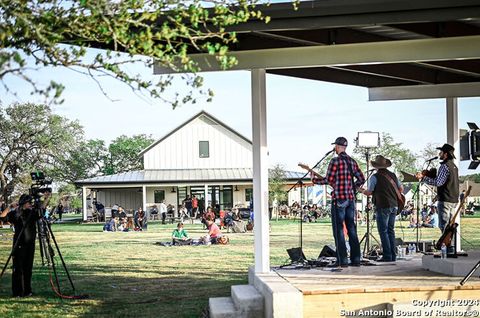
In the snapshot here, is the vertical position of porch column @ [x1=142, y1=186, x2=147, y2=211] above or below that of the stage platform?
above

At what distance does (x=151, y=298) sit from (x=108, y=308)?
989 millimetres

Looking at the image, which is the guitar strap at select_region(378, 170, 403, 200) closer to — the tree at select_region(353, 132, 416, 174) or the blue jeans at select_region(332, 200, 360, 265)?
the blue jeans at select_region(332, 200, 360, 265)

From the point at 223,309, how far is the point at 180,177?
113ft

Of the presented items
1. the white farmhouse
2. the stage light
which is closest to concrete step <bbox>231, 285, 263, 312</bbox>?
the stage light

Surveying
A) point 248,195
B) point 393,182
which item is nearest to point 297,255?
point 393,182

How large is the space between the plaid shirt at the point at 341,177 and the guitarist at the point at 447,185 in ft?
4.02

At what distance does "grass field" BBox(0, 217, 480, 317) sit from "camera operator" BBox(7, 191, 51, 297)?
430 mm

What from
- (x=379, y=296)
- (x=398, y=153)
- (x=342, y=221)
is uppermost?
(x=398, y=153)

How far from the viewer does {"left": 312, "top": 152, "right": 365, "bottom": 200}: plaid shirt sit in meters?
9.95

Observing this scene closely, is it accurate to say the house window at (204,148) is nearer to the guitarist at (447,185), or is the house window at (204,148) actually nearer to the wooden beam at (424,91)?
the wooden beam at (424,91)

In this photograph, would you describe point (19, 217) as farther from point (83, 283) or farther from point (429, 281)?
point (429, 281)

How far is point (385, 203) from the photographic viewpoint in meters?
11.2

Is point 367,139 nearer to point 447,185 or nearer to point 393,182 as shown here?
point 393,182

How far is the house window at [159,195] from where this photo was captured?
1780 inches
